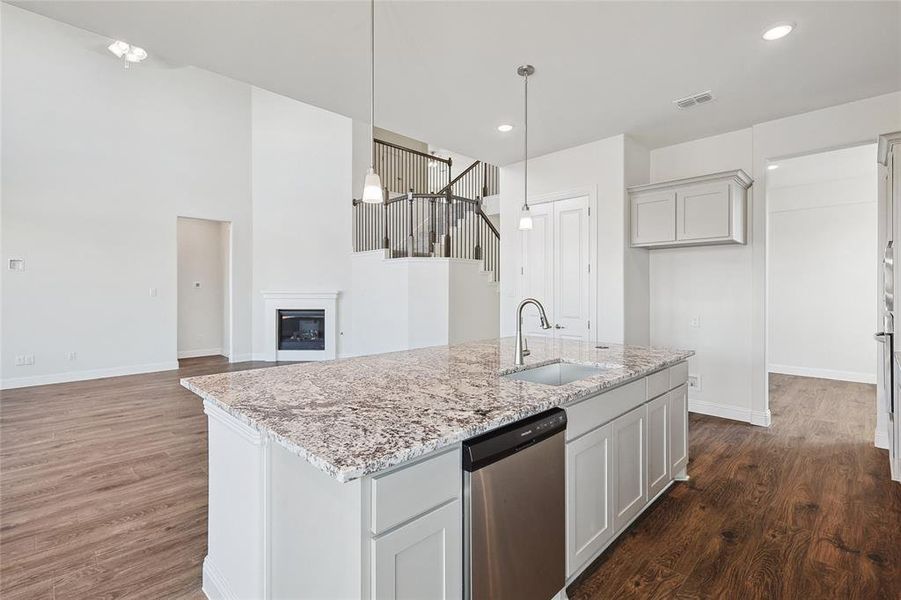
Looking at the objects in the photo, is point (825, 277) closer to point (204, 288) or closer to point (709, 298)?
point (709, 298)

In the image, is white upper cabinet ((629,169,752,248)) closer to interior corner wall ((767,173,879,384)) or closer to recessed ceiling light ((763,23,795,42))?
recessed ceiling light ((763,23,795,42))

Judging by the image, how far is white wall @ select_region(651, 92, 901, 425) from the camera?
3.90m

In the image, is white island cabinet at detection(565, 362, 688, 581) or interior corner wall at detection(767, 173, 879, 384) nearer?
white island cabinet at detection(565, 362, 688, 581)

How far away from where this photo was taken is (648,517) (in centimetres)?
253

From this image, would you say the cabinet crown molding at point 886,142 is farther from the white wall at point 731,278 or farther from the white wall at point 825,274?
the white wall at point 825,274

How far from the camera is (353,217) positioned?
8.06 metres

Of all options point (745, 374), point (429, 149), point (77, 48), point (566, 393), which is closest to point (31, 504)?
point (566, 393)

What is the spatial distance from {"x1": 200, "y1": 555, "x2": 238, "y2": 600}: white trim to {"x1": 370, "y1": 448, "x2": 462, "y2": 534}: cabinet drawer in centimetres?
102

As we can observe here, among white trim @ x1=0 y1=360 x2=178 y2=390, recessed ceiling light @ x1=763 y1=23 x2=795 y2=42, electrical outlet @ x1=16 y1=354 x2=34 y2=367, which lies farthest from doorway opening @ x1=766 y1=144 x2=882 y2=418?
electrical outlet @ x1=16 y1=354 x2=34 y2=367

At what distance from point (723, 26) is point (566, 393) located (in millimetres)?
2470

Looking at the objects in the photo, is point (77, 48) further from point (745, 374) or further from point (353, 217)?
point (745, 374)

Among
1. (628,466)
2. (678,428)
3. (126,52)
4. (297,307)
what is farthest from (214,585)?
(126,52)

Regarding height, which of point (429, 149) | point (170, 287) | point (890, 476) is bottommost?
point (890, 476)

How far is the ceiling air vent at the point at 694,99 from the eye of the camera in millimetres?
3495
